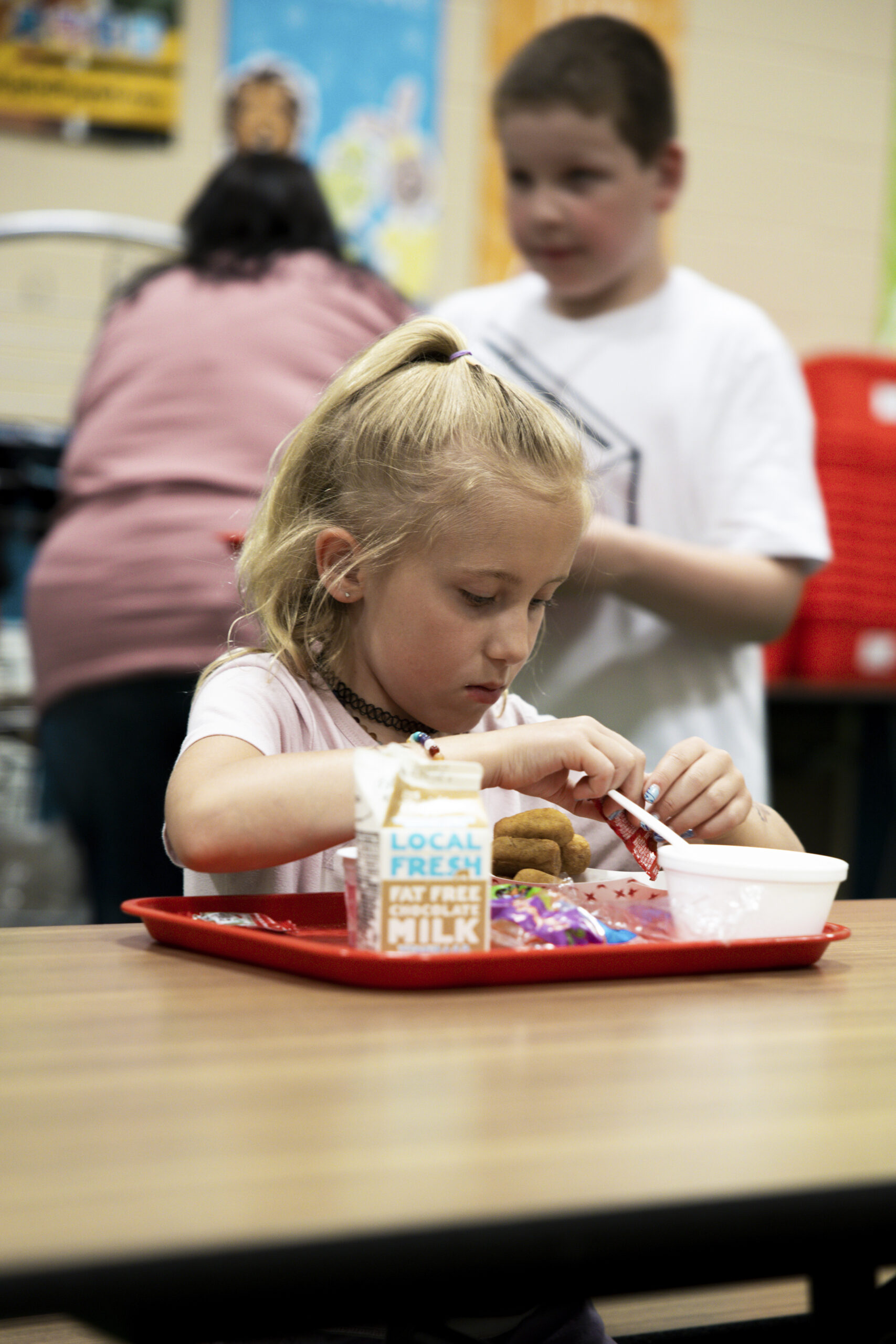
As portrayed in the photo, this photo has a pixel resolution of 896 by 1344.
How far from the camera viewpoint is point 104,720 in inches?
77.2

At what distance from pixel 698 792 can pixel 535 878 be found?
0.64 ft

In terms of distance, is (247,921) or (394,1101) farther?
(247,921)

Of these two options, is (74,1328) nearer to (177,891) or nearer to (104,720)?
(177,891)

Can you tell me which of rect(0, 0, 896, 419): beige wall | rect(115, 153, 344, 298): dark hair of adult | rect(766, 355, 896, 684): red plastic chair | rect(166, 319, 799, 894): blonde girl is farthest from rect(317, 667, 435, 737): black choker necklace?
rect(0, 0, 896, 419): beige wall

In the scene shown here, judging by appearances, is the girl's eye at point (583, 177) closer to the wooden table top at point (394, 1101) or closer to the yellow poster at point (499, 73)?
the wooden table top at point (394, 1101)

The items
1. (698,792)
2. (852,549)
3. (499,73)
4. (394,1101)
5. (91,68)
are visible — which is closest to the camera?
(394,1101)

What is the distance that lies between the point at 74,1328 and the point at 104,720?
1089mm

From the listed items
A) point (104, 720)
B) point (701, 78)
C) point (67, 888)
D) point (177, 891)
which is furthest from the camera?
point (701, 78)

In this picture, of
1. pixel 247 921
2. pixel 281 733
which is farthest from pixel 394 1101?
pixel 281 733

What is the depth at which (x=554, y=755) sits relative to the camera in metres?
0.97

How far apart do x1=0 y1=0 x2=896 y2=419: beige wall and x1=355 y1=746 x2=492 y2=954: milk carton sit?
138 inches

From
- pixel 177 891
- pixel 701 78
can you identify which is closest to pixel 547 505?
pixel 177 891

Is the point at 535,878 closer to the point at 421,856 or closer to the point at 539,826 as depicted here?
the point at 539,826

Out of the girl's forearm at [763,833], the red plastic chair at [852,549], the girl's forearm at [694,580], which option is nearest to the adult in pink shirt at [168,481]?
the girl's forearm at [694,580]
